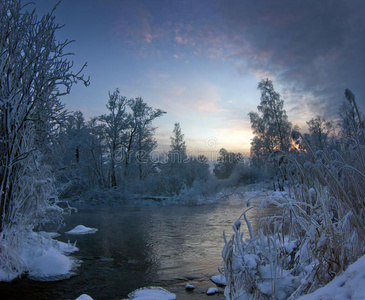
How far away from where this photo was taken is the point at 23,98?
524 centimetres

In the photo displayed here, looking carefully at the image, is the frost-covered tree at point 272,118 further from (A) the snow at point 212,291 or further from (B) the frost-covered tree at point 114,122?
(A) the snow at point 212,291

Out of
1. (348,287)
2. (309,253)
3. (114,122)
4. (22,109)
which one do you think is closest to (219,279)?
(309,253)

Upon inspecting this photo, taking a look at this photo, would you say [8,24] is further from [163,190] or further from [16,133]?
[163,190]

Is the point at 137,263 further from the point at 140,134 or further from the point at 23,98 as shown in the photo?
the point at 140,134

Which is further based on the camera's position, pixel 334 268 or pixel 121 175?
pixel 121 175

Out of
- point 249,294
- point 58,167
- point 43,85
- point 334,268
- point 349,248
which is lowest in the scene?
point 249,294

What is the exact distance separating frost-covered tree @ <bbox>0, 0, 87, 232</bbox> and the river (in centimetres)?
154

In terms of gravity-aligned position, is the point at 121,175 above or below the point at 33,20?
below

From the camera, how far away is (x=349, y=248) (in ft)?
7.29

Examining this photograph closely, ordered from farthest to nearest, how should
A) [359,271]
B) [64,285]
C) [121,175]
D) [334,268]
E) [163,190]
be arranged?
[121,175] → [163,190] → [64,285] → [334,268] → [359,271]

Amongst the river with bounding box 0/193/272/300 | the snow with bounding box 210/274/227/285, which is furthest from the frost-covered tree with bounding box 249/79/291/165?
the snow with bounding box 210/274/227/285

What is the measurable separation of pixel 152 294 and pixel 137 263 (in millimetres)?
2105

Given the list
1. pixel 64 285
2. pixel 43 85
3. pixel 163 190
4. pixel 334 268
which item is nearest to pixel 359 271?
pixel 334 268

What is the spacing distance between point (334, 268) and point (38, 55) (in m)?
6.08
